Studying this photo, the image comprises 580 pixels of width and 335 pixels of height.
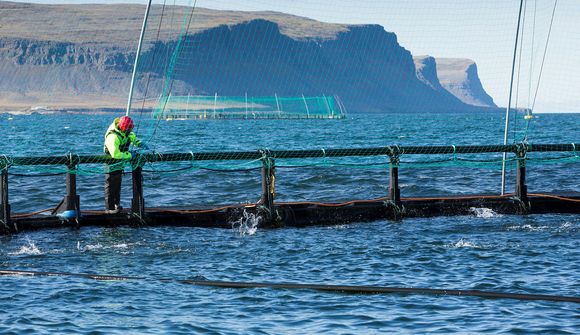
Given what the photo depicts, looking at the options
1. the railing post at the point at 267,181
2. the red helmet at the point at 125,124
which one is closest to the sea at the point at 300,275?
the railing post at the point at 267,181

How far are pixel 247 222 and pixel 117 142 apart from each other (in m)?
2.70

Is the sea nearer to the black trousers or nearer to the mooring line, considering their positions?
the mooring line

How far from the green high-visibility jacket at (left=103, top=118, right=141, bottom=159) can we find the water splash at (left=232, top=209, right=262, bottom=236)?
2.25m

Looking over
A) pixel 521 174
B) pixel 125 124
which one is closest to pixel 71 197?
pixel 125 124

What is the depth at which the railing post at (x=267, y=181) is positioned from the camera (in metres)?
18.0

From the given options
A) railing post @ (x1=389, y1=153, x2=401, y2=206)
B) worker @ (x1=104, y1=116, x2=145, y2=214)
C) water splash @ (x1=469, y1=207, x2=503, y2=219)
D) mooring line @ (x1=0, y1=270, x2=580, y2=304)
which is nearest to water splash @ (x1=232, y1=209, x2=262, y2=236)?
worker @ (x1=104, y1=116, x2=145, y2=214)

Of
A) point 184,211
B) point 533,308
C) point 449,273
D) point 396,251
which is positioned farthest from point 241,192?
point 533,308

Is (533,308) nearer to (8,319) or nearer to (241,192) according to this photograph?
(8,319)

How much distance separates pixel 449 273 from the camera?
13648 mm

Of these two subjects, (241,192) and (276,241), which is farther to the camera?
(241,192)

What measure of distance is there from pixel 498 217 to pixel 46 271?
9.04m

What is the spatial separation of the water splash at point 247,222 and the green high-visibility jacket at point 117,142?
2254mm

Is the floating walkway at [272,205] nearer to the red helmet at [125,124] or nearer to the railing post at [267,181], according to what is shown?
the railing post at [267,181]

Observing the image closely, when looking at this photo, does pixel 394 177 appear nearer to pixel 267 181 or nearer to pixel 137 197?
pixel 267 181
